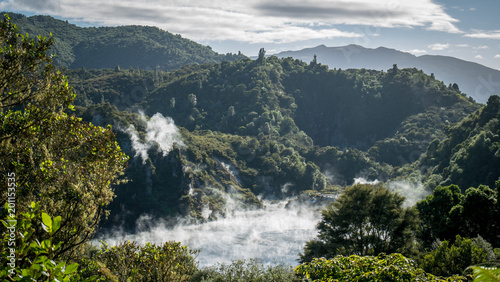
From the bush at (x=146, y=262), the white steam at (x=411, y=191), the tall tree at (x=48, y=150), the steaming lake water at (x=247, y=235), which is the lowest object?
the steaming lake water at (x=247, y=235)

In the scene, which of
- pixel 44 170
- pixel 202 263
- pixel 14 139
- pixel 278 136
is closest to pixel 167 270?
pixel 44 170

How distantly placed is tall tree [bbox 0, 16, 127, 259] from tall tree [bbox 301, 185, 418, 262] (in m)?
34.0

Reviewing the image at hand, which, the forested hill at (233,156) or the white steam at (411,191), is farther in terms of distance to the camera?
the forested hill at (233,156)

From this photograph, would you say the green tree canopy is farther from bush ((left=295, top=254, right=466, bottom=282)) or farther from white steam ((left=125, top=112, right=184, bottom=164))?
white steam ((left=125, top=112, right=184, bottom=164))

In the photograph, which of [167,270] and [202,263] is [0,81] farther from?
[202,263]

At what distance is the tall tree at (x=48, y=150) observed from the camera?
36.6 ft

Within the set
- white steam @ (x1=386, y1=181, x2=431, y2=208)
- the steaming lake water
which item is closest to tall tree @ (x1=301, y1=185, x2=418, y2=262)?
the steaming lake water

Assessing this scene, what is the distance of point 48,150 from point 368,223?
1494 inches

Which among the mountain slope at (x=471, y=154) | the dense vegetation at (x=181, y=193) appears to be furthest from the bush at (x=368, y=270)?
the mountain slope at (x=471, y=154)

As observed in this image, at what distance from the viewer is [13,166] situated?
11.3 meters

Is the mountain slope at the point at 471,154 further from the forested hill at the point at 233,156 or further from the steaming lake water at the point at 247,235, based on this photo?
the steaming lake water at the point at 247,235

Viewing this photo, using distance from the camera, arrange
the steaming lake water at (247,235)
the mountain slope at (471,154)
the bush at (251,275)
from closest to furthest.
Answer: the bush at (251,275), the mountain slope at (471,154), the steaming lake water at (247,235)

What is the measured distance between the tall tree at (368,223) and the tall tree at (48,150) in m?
34.0

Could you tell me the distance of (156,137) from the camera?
417 ft
